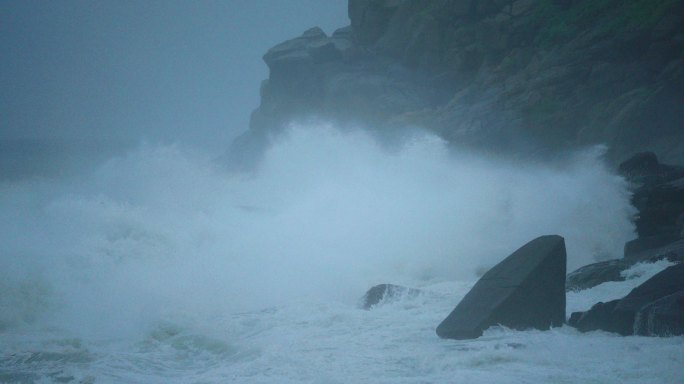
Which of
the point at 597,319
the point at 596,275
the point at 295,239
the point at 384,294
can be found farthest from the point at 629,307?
the point at 295,239

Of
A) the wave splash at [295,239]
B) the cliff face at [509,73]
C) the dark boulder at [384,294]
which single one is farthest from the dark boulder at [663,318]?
the cliff face at [509,73]

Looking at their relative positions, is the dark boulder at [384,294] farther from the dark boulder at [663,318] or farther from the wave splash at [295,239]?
the dark boulder at [663,318]

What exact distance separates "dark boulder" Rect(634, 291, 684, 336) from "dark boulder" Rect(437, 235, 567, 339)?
129 cm

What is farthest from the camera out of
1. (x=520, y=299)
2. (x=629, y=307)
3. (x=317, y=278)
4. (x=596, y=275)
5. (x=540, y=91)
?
(x=540, y=91)

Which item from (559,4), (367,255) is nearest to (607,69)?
(559,4)

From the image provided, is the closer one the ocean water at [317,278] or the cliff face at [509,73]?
the ocean water at [317,278]

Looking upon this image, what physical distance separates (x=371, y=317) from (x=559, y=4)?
31.9 meters

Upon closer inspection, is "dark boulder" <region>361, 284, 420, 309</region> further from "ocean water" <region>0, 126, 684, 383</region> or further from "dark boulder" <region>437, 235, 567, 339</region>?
"dark boulder" <region>437, 235, 567, 339</region>

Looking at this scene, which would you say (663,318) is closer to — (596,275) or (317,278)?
(596,275)

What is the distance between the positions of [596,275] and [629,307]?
4.40m

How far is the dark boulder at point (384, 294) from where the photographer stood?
10461mm

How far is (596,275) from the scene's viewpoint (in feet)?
34.5

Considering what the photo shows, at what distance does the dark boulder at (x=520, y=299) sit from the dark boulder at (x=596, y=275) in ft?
11.3

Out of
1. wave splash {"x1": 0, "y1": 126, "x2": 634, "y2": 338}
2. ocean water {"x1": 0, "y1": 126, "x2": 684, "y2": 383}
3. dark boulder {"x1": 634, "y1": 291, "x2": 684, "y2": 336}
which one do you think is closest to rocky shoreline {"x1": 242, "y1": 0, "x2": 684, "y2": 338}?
dark boulder {"x1": 634, "y1": 291, "x2": 684, "y2": 336}
